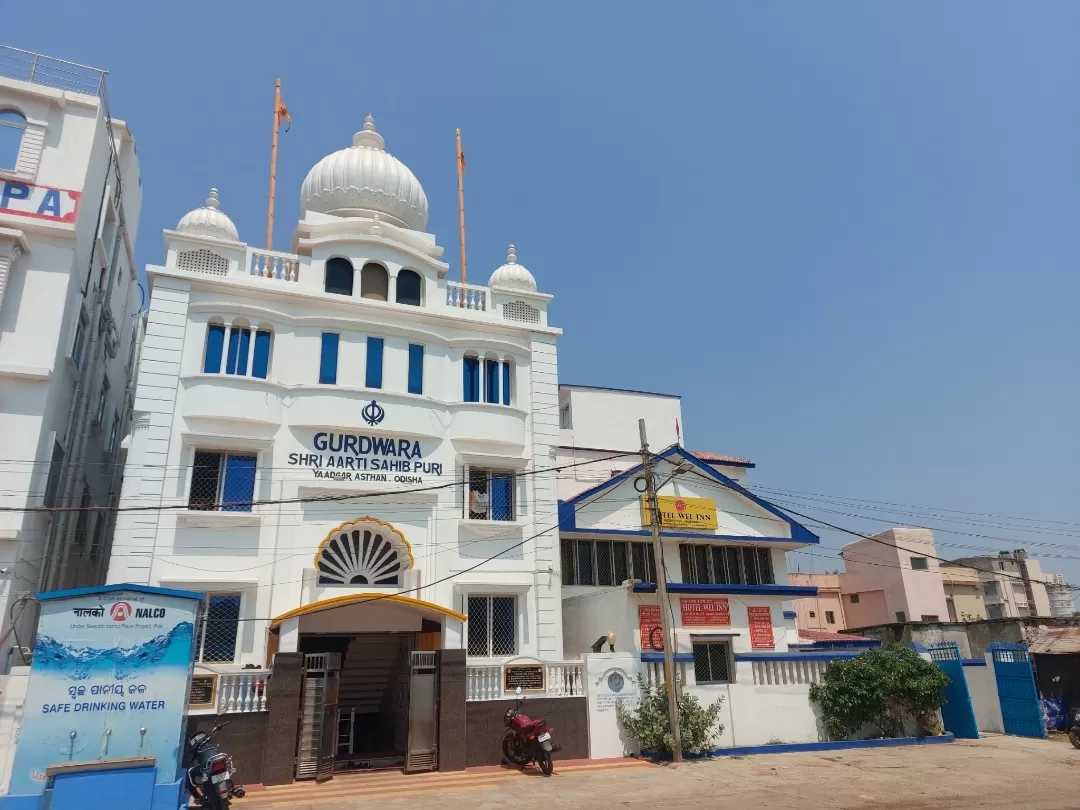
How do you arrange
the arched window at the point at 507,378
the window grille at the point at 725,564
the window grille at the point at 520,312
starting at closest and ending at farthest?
the arched window at the point at 507,378 < the window grille at the point at 520,312 < the window grille at the point at 725,564

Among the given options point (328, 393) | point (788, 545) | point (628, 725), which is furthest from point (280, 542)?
point (788, 545)

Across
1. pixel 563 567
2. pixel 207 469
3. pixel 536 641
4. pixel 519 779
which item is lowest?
pixel 519 779

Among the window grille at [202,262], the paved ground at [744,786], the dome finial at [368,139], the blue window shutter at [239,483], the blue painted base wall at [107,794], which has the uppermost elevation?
the dome finial at [368,139]

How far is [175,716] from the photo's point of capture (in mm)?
10000

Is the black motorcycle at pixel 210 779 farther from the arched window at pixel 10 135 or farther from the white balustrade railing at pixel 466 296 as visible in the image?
the arched window at pixel 10 135

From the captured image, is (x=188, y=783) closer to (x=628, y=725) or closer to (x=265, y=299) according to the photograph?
(x=628, y=725)

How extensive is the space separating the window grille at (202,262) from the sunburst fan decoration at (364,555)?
6.33 meters

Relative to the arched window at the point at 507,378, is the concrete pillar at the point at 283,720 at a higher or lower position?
lower

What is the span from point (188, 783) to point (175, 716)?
1.02 metres

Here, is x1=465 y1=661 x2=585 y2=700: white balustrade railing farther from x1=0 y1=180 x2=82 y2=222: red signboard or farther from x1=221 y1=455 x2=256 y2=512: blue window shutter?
x1=0 y1=180 x2=82 y2=222: red signboard

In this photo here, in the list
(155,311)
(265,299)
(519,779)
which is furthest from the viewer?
(265,299)

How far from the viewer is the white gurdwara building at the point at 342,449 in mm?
14219

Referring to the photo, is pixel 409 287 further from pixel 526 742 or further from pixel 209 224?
pixel 526 742

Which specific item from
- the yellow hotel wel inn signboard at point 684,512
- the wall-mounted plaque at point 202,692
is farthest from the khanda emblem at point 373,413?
the yellow hotel wel inn signboard at point 684,512
